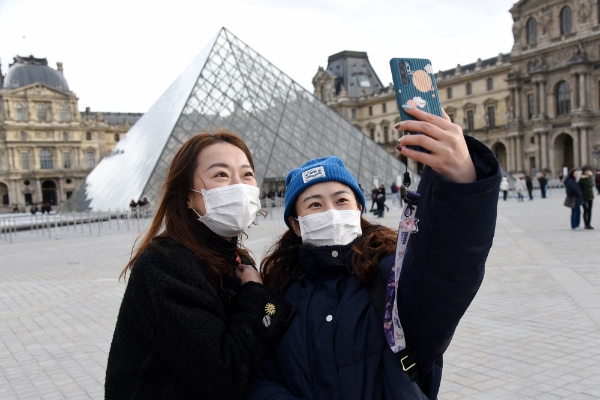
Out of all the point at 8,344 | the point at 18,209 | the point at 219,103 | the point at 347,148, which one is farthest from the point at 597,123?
the point at 18,209

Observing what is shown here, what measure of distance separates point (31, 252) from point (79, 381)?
9.58 metres

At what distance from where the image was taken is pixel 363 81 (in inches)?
2640

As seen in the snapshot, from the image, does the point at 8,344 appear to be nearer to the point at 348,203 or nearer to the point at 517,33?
the point at 348,203

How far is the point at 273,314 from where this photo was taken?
4.64 ft

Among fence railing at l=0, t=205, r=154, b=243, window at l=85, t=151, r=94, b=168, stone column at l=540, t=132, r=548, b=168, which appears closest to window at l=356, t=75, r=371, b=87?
stone column at l=540, t=132, r=548, b=168

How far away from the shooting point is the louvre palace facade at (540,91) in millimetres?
39438

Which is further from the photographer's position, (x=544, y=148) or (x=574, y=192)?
(x=544, y=148)

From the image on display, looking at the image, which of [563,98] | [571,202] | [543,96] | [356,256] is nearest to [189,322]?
[356,256]

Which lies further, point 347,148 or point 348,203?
point 347,148

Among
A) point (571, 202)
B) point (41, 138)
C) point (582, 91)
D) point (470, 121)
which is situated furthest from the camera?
point (41, 138)

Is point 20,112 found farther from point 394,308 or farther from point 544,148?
point 394,308

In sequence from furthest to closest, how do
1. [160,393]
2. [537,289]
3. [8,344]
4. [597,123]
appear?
[597,123]
[537,289]
[8,344]
[160,393]

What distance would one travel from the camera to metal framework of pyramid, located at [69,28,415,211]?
2153cm

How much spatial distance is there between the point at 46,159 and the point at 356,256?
6859 centimetres
